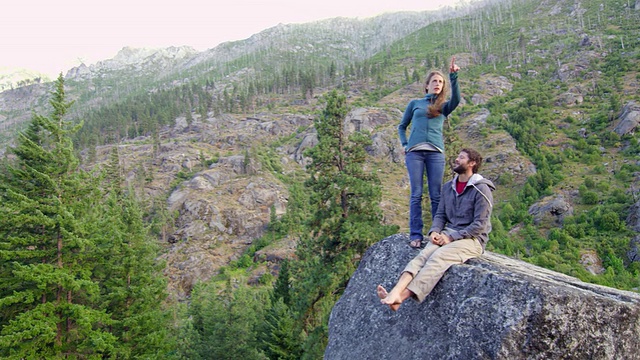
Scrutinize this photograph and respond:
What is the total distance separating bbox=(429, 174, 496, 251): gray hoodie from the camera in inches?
200

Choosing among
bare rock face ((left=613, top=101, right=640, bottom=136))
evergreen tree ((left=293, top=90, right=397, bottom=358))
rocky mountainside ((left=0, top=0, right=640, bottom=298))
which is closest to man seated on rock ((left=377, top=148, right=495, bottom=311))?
evergreen tree ((left=293, top=90, right=397, bottom=358))

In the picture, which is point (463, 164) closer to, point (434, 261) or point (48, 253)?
point (434, 261)

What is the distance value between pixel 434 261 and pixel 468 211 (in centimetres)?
109

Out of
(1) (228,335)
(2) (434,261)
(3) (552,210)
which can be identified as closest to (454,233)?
(2) (434,261)

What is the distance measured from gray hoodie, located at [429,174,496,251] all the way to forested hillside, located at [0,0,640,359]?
9.85m

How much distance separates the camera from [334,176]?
17172mm

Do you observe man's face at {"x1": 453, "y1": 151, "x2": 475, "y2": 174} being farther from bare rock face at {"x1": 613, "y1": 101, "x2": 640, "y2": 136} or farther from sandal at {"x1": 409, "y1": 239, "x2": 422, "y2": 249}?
bare rock face at {"x1": 613, "y1": 101, "x2": 640, "y2": 136}

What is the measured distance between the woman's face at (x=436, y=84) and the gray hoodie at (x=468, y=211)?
1.74 metres

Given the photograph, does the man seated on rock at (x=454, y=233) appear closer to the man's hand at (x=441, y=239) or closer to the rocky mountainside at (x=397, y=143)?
the man's hand at (x=441, y=239)

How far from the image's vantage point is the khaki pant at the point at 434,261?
4.64 m

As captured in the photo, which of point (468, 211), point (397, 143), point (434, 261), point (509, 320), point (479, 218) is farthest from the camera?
point (397, 143)

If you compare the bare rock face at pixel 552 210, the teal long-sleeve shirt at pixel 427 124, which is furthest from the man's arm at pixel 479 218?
the bare rock face at pixel 552 210

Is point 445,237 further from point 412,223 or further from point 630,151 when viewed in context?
point 630,151

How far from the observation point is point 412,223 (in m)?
6.45
